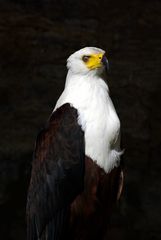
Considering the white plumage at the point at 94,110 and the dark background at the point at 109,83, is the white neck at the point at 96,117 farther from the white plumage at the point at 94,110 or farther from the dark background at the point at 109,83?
the dark background at the point at 109,83

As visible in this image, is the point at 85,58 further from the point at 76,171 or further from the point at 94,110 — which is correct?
the point at 76,171

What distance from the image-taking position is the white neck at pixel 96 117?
4500 mm

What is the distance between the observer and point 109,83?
6.66 meters

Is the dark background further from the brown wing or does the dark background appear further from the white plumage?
the brown wing

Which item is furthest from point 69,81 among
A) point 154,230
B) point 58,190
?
point 154,230

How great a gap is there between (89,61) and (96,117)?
45 centimetres

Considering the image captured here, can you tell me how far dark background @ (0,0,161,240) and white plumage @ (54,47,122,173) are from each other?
165 cm

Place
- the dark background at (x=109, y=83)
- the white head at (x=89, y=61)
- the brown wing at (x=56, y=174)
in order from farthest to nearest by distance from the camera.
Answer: the dark background at (x=109, y=83)
the white head at (x=89, y=61)
the brown wing at (x=56, y=174)

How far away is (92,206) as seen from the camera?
14.9 feet

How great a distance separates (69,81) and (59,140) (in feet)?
1.67

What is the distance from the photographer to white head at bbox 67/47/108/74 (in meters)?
4.79

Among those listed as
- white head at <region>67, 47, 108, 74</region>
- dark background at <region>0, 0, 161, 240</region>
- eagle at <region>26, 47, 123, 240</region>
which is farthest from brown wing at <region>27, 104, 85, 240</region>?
dark background at <region>0, 0, 161, 240</region>

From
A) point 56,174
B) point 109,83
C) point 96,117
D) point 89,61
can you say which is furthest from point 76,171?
point 109,83

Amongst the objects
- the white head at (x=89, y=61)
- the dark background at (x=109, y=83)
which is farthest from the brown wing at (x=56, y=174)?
the dark background at (x=109, y=83)
